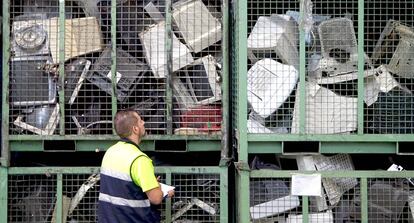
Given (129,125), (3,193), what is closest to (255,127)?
(129,125)

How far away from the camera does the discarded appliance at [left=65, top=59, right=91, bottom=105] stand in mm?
5555

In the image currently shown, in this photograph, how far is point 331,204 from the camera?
17.8 ft

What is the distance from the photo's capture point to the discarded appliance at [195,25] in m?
5.58

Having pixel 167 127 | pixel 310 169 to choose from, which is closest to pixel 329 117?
pixel 310 169

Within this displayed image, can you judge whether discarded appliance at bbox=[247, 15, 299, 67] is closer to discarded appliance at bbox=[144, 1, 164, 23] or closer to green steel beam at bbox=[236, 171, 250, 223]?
discarded appliance at bbox=[144, 1, 164, 23]

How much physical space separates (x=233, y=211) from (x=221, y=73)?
46.7 inches

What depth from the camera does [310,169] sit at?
5492 millimetres

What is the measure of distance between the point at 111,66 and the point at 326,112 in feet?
5.71

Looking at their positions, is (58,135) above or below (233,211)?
above

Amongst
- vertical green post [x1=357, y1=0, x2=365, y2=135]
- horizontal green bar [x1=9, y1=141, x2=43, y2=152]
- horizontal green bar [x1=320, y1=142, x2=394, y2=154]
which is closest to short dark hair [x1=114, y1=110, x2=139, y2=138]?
horizontal green bar [x1=9, y1=141, x2=43, y2=152]

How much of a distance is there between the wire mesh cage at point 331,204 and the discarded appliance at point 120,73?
1.23 metres

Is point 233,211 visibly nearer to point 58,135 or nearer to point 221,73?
point 221,73

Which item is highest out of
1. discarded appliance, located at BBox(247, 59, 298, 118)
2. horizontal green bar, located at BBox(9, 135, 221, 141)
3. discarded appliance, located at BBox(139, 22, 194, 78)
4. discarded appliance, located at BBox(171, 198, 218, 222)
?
discarded appliance, located at BBox(139, 22, 194, 78)

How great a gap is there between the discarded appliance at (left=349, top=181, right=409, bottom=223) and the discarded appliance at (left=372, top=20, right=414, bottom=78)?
896mm
